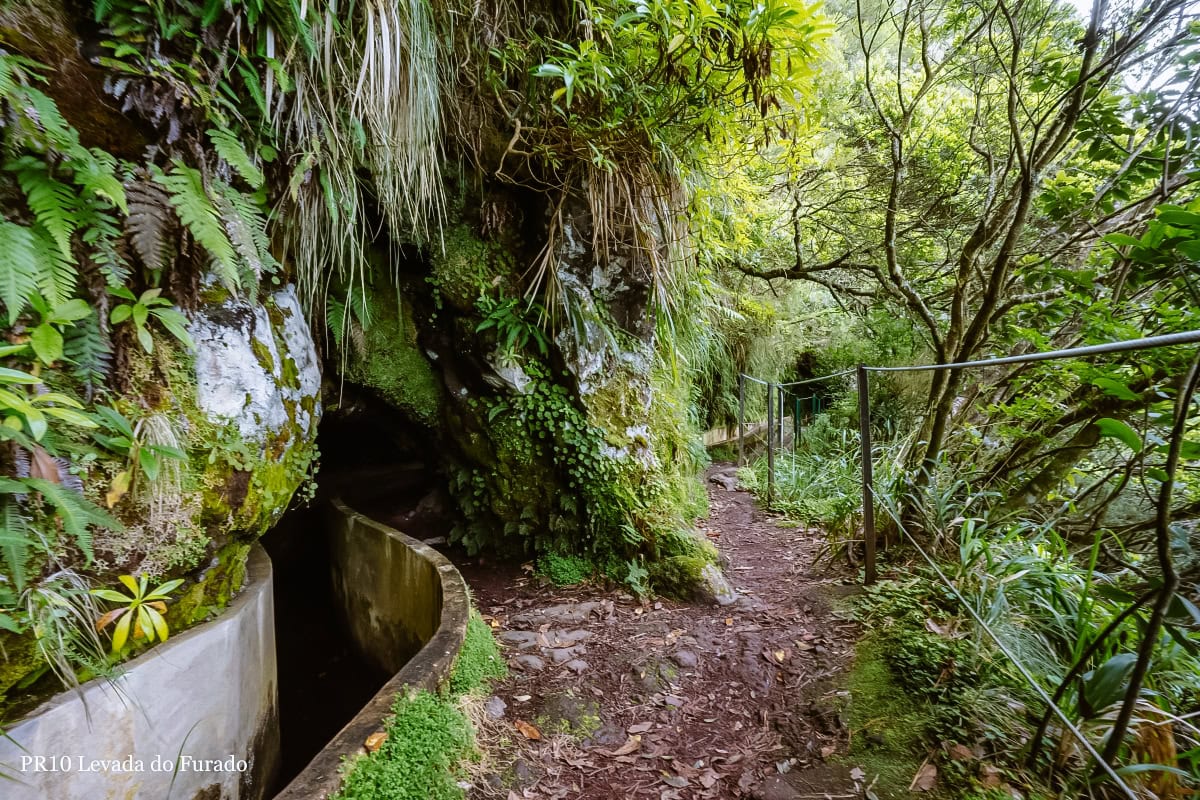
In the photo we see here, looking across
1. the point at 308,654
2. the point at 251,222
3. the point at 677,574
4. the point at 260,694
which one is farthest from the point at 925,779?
the point at 308,654

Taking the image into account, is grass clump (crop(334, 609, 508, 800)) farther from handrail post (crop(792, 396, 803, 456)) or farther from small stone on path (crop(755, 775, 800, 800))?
handrail post (crop(792, 396, 803, 456))

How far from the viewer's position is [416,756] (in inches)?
71.5

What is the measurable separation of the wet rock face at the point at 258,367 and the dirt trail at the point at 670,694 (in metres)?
1.66

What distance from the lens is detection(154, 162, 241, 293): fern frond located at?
5.67 feet

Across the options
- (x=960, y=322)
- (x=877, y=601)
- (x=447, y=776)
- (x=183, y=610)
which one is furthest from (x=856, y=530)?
(x=183, y=610)

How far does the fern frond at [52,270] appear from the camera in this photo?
4.89 ft

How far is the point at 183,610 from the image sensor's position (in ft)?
6.84

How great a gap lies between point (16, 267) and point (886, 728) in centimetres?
306

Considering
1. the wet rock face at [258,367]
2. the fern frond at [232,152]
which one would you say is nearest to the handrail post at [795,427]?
the wet rock face at [258,367]

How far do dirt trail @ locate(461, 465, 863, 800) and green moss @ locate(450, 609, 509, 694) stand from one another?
3.2 inches

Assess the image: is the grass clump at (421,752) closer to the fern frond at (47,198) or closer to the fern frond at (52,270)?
the fern frond at (52,270)

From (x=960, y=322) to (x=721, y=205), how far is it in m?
2.16

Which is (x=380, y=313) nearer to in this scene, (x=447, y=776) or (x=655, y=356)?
(x=655, y=356)

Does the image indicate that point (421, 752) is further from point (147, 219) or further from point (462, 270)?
point (462, 270)
